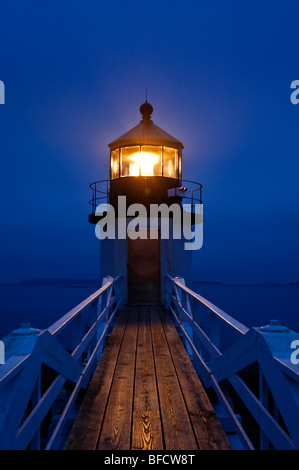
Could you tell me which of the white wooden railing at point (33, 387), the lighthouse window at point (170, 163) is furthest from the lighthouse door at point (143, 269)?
the white wooden railing at point (33, 387)

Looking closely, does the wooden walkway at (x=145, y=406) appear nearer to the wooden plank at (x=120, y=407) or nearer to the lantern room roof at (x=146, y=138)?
the wooden plank at (x=120, y=407)

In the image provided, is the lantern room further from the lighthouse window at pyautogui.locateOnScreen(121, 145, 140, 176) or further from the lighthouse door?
the lighthouse door

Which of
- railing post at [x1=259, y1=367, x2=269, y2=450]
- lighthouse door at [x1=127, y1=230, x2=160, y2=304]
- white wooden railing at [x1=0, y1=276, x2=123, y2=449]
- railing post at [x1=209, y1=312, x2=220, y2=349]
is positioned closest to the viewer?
white wooden railing at [x1=0, y1=276, x2=123, y2=449]

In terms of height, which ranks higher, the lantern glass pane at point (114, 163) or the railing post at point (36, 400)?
the lantern glass pane at point (114, 163)

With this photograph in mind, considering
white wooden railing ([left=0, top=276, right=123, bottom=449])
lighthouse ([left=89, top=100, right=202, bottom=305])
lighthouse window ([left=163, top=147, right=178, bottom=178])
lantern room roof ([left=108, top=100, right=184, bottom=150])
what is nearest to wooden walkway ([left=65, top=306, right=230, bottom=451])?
white wooden railing ([left=0, top=276, right=123, bottom=449])

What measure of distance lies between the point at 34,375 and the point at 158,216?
1033cm

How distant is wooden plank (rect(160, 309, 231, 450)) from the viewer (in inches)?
134

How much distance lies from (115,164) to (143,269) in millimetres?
4407

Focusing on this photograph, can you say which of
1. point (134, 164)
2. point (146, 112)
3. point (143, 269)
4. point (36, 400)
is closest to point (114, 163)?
point (134, 164)

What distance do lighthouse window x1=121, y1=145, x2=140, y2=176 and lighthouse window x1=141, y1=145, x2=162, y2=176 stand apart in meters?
0.21

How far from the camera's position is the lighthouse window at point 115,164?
13.6 metres

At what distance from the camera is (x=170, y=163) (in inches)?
536

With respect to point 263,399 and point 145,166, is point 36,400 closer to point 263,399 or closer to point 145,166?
point 263,399
